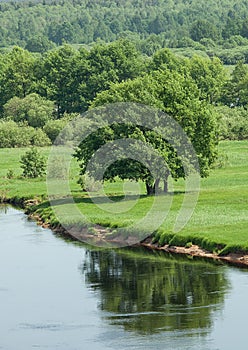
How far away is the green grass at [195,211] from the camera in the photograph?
63.6m

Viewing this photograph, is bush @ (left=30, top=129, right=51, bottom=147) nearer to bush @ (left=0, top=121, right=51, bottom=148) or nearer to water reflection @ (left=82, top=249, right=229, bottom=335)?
bush @ (left=0, top=121, right=51, bottom=148)

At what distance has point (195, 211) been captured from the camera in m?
73.3

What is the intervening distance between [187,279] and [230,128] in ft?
299

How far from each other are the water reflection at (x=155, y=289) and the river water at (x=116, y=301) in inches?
1.9

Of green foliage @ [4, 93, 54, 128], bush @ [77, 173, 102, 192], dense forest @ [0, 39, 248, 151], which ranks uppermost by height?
dense forest @ [0, 39, 248, 151]

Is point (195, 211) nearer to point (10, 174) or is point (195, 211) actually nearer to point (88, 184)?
point (88, 184)

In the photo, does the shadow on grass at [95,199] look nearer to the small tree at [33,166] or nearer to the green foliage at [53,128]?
the small tree at [33,166]

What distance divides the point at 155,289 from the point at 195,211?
20.5 metres

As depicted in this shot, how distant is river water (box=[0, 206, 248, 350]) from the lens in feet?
145

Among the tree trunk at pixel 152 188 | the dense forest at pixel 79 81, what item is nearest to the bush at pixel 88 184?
the tree trunk at pixel 152 188

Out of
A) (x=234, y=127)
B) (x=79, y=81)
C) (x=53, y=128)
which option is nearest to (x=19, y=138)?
(x=53, y=128)

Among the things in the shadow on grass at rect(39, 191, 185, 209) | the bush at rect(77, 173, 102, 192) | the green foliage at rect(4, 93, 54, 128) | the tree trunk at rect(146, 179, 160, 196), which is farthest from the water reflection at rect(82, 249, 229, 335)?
the green foliage at rect(4, 93, 54, 128)

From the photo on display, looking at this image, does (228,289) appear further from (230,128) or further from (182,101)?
(230,128)

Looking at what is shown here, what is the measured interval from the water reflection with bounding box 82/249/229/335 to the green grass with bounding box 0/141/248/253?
8.93 ft
